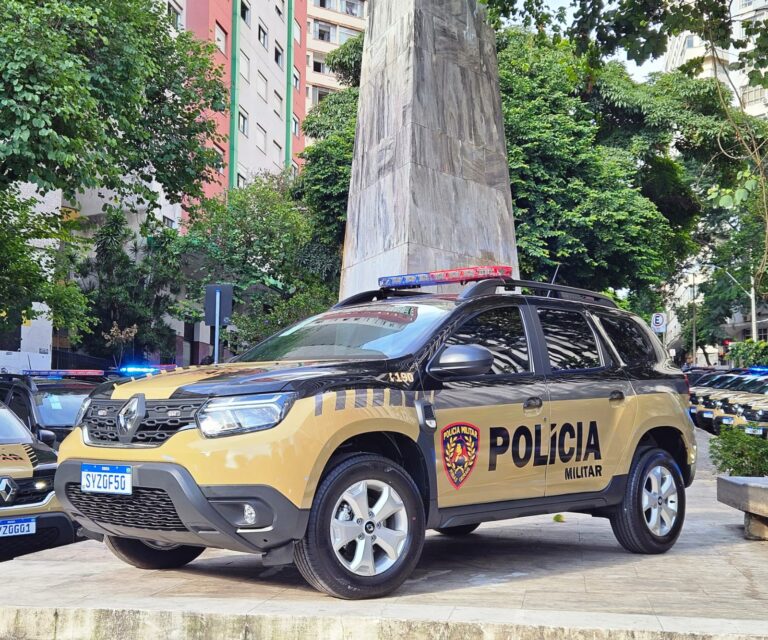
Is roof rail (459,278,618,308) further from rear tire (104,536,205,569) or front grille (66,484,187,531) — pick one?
rear tire (104,536,205,569)

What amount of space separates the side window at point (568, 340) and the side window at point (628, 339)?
28 cm

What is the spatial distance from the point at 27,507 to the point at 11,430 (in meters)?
1.32

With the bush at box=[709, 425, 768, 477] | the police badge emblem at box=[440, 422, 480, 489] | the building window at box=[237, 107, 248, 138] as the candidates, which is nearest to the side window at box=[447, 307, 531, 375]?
the police badge emblem at box=[440, 422, 480, 489]

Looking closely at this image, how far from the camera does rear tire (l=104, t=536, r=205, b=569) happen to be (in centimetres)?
632

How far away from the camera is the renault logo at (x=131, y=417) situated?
532 centimetres

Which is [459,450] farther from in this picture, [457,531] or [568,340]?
[457,531]

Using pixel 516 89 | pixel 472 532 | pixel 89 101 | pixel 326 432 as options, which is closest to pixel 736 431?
pixel 472 532

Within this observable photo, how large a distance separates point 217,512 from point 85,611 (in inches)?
29.8

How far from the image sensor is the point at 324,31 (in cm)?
7831

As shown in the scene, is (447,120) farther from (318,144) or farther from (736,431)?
(318,144)

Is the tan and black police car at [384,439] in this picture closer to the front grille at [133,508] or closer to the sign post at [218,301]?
the front grille at [133,508]

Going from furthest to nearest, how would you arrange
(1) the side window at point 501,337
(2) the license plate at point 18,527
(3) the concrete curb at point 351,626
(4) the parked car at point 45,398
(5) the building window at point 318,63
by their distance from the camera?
1. (5) the building window at point 318,63
2. (4) the parked car at point 45,398
3. (2) the license plate at point 18,527
4. (1) the side window at point 501,337
5. (3) the concrete curb at point 351,626

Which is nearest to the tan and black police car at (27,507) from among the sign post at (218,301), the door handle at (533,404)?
the door handle at (533,404)

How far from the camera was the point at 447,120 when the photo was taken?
1555 cm
